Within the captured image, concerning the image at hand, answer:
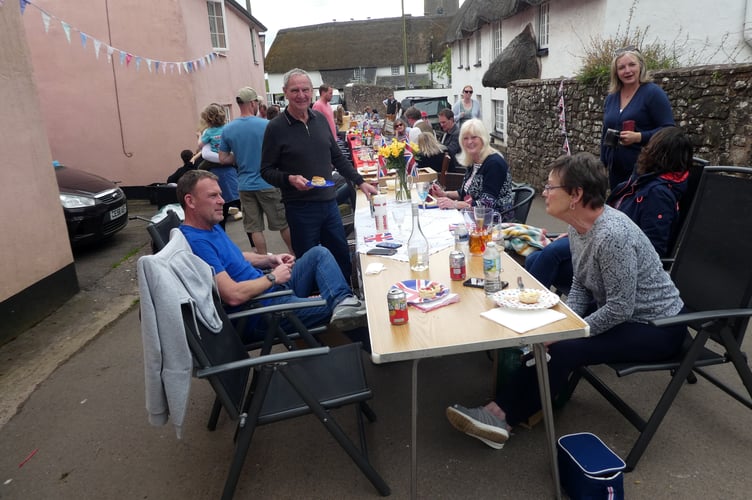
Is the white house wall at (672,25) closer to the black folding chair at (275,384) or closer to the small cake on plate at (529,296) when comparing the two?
the small cake on plate at (529,296)

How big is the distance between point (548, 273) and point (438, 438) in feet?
4.26

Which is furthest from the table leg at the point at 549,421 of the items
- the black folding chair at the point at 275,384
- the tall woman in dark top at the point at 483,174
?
the tall woman in dark top at the point at 483,174

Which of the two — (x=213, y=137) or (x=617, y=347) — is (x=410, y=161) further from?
(x=213, y=137)

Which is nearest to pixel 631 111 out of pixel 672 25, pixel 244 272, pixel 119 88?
pixel 244 272

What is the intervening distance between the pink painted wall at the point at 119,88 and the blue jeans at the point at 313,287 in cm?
832

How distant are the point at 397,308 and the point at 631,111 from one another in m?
3.16

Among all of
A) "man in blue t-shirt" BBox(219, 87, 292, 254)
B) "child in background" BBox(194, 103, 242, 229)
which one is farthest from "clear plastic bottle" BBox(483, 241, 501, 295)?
"child in background" BBox(194, 103, 242, 229)

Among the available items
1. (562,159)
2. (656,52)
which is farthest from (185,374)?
(656,52)

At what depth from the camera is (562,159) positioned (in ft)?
8.63

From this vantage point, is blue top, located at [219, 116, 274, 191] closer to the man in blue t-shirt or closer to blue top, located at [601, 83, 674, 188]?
the man in blue t-shirt

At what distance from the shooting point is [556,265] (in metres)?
3.40

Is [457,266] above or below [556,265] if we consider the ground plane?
above

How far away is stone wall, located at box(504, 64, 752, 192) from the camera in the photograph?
5.26 meters

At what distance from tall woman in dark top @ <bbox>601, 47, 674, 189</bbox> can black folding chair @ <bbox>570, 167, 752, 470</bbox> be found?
4.53 ft
